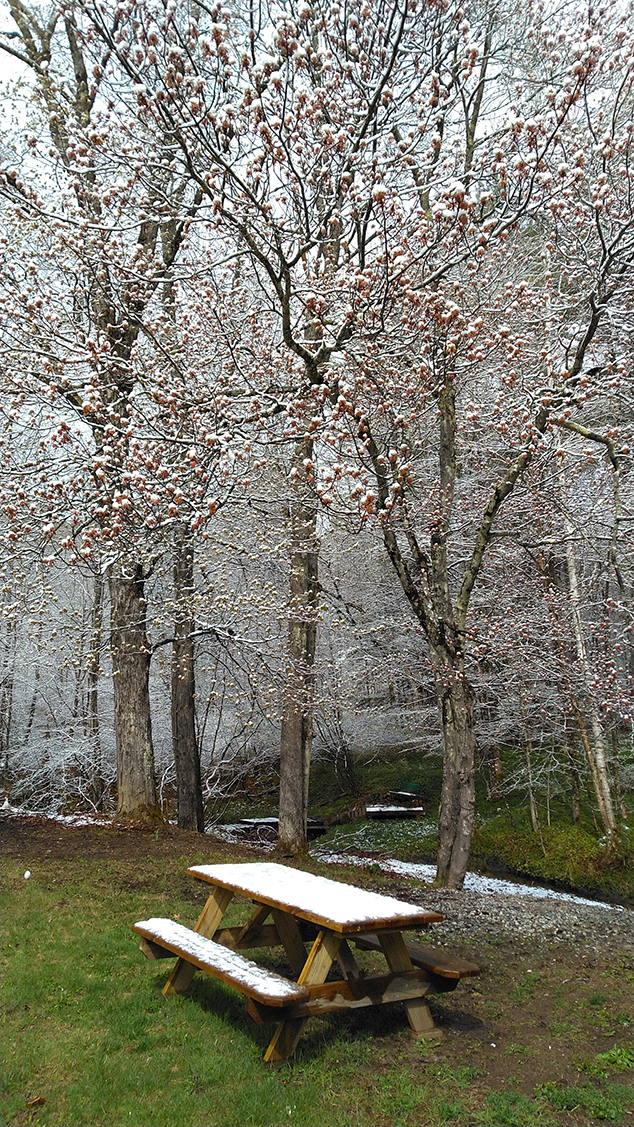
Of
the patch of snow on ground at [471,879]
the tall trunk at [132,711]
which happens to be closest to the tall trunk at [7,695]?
the tall trunk at [132,711]

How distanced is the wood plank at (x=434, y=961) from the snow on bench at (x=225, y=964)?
0.57m

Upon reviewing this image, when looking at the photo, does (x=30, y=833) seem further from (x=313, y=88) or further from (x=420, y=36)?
(x=420, y=36)

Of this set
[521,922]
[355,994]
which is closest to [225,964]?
[355,994]

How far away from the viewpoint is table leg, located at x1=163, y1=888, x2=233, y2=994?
4.54 metres

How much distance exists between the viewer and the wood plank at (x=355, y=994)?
3666 millimetres

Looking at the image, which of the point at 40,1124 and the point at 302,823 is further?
the point at 302,823

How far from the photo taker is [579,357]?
6.57 m

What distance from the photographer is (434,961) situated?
13.8 ft

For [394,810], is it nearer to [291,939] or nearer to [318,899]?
[291,939]

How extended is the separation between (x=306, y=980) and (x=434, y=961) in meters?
0.84

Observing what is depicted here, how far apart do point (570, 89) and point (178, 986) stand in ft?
20.9

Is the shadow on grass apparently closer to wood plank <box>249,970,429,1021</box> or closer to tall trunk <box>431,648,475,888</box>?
wood plank <box>249,970,429,1021</box>

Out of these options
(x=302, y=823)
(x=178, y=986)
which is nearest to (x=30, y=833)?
(x=302, y=823)

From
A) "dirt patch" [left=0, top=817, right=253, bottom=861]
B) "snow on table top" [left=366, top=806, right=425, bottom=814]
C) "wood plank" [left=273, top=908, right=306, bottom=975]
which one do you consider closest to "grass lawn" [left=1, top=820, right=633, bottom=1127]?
"wood plank" [left=273, top=908, right=306, bottom=975]
